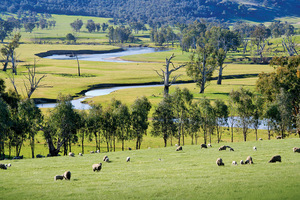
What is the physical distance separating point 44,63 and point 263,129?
472 feet

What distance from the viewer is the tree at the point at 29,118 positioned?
5569 centimetres

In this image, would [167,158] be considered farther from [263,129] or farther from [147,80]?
[147,80]

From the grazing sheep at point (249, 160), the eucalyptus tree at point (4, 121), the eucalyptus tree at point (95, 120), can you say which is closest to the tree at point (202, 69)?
the eucalyptus tree at point (95, 120)

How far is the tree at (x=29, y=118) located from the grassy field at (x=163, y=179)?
19.7 meters

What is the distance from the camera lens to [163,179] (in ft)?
90.9

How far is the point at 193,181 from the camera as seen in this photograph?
26.7 meters

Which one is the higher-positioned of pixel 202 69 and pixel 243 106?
pixel 202 69

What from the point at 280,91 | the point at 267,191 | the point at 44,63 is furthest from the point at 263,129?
the point at 44,63

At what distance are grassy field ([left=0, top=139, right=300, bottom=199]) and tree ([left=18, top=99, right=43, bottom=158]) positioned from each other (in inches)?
774

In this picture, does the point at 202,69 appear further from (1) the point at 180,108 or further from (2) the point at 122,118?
(2) the point at 122,118

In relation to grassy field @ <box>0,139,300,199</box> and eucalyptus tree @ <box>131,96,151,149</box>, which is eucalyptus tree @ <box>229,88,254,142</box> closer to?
eucalyptus tree @ <box>131,96,151,149</box>

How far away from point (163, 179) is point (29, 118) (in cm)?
3603

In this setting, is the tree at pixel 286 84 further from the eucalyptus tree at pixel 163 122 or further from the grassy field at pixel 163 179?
the grassy field at pixel 163 179

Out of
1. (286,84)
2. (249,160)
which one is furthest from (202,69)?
(249,160)
